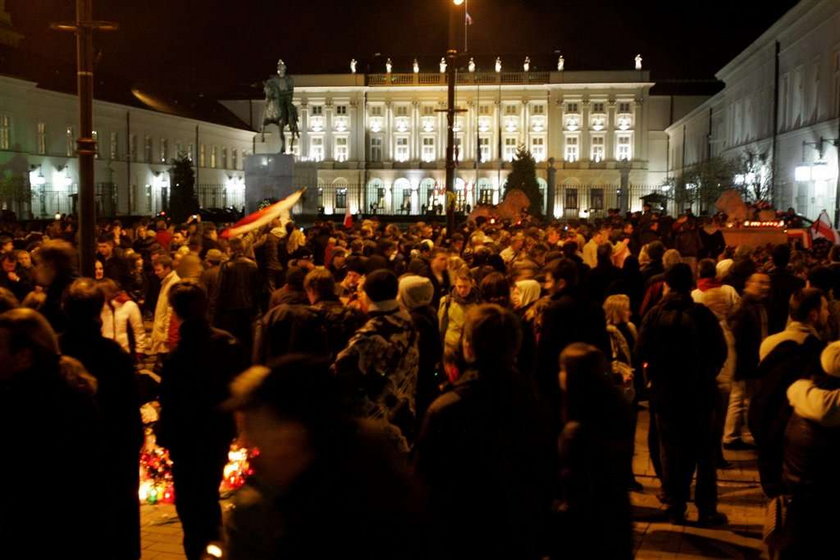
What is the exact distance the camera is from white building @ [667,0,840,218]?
4028 cm

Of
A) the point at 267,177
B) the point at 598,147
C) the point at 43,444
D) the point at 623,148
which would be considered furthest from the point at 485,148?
the point at 43,444

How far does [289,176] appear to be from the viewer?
3638cm

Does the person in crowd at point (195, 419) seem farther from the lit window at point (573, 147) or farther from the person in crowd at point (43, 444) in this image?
the lit window at point (573, 147)

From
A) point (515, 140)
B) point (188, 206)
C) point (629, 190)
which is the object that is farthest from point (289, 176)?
point (515, 140)

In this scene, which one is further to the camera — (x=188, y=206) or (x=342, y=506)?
(x=188, y=206)

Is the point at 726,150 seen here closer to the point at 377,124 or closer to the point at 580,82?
the point at 580,82

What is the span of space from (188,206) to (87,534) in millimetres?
50009

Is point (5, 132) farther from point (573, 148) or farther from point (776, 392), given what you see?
point (573, 148)

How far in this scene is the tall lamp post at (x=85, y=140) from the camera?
9156 millimetres

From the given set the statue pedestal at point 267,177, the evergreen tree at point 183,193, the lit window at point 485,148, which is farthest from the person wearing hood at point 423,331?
the lit window at point 485,148

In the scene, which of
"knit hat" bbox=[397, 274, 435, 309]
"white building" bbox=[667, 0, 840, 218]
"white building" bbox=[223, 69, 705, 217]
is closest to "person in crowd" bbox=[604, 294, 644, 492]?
"knit hat" bbox=[397, 274, 435, 309]

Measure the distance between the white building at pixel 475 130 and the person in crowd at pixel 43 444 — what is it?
92.4 metres

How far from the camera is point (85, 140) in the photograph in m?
9.20

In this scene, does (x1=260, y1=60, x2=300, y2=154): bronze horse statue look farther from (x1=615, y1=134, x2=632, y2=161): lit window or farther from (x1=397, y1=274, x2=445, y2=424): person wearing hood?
(x1=615, y1=134, x2=632, y2=161): lit window
